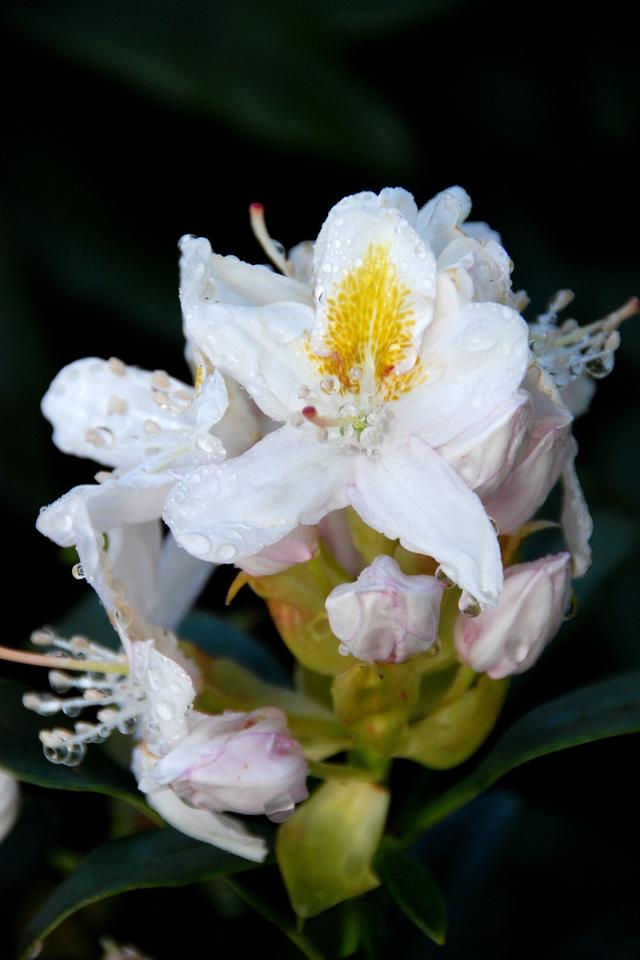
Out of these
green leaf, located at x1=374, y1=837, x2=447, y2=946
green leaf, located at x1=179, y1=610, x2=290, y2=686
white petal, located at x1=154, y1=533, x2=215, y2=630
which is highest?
white petal, located at x1=154, y1=533, x2=215, y2=630

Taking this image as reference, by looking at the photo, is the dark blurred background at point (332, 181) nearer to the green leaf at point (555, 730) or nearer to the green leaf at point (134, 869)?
the green leaf at point (555, 730)

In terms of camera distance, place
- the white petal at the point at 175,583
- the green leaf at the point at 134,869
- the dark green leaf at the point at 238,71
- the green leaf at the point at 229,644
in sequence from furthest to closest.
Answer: the dark green leaf at the point at 238,71 < the green leaf at the point at 229,644 < the white petal at the point at 175,583 < the green leaf at the point at 134,869

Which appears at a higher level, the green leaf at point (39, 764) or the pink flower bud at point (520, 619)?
the pink flower bud at point (520, 619)

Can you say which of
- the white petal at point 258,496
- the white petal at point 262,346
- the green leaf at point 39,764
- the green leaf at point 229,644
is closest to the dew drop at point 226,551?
the white petal at point 258,496

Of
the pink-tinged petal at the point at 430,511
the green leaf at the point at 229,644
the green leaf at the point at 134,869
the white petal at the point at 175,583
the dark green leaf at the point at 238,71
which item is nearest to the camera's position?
the pink-tinged petal at the point at 430,511

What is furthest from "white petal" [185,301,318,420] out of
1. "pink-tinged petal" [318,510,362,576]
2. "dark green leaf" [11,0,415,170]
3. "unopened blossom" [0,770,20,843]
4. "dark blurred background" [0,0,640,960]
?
"dark green leaf" [11,0,415,170]

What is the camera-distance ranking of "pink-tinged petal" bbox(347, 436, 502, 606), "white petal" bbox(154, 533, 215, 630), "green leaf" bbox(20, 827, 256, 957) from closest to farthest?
"pink-tinged petal" bbox(347, 436, 502, 606) → "green leaf" bbox(20, 827, 256, 957) → "white petal" bbox(154, 533, 215, 630)

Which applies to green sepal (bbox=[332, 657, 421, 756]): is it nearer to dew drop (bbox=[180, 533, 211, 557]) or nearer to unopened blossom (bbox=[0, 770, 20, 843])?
dew drop (bbox=[180, 533, 211, 557])

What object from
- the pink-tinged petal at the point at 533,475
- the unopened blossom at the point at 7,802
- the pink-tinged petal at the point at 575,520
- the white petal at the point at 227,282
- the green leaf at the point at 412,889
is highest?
the white petal at the point at 227,282
